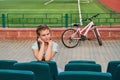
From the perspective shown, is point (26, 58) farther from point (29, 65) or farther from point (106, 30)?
point (29, 65)

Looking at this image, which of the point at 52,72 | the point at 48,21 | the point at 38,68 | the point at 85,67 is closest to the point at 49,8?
the point at 48,21

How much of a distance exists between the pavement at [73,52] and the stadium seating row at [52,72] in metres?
5.65

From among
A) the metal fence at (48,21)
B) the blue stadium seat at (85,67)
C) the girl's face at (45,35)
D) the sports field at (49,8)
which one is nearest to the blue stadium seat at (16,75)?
the blue stadium seat at (85,67)

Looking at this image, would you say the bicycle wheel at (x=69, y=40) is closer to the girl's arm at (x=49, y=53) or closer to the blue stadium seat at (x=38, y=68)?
the girl's arm at (x=49, y=53)

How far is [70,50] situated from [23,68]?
9.10 meters

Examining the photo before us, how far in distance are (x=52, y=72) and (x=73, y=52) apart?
26.1 ft

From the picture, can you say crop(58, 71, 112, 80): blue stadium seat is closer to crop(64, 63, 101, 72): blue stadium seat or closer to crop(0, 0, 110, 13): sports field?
crop(64, 63, 101, 72): blue stadium seat

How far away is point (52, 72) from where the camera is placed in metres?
5.86

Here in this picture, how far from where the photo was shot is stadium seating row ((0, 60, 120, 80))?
448 cm

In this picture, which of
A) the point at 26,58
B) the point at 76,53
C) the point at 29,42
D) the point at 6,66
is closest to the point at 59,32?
the point at 29,42

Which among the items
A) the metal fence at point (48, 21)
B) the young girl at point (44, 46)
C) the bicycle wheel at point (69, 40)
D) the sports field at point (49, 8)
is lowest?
the bicycle wheel at point (69, 40)

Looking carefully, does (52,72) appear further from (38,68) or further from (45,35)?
(45,35)

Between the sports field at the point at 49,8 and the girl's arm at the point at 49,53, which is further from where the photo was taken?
the sports field at the point at 49,8

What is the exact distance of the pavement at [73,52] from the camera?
12516mm
